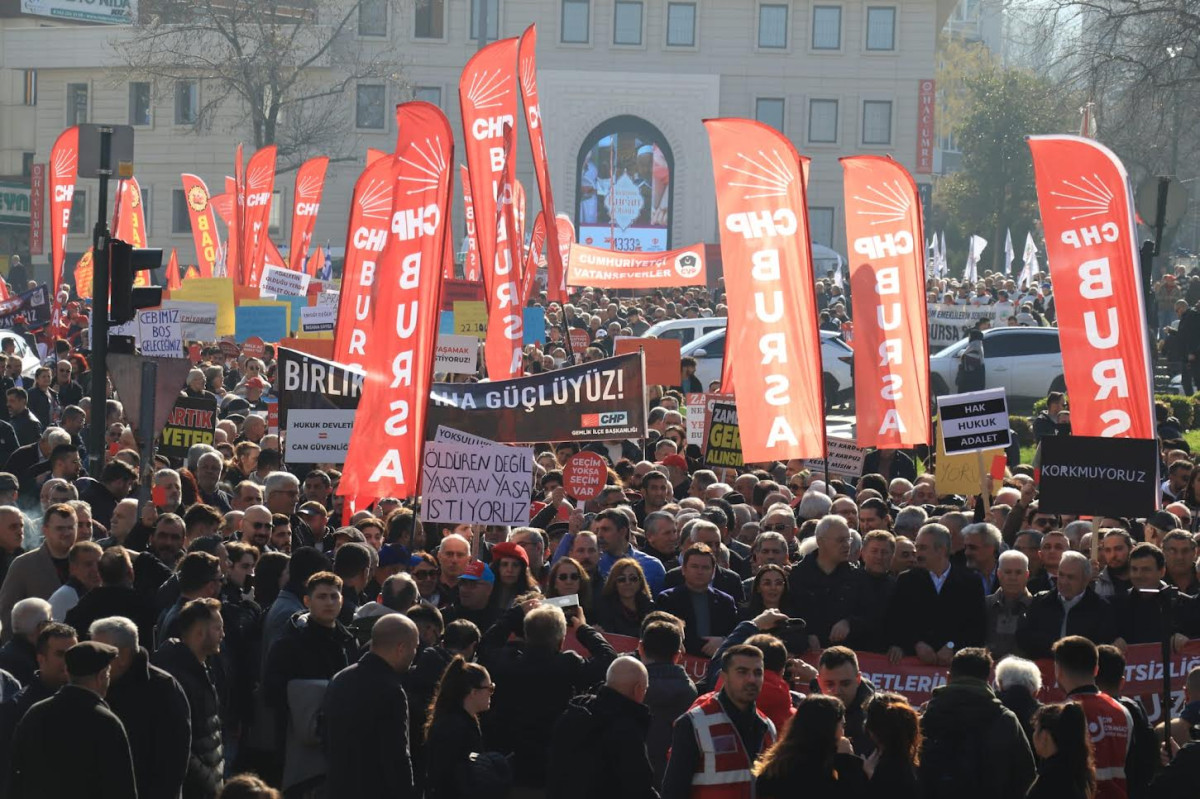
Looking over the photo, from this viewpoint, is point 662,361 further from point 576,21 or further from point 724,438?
point 576,21

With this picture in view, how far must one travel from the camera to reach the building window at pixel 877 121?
65.1 metres

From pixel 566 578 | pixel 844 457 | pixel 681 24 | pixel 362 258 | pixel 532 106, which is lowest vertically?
pixel 566 578

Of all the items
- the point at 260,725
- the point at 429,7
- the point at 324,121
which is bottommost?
the point at 260,725

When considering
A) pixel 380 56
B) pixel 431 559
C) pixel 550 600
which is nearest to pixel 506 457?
pixel 431 559

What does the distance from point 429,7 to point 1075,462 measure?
56.4 m

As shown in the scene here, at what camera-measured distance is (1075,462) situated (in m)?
11.0

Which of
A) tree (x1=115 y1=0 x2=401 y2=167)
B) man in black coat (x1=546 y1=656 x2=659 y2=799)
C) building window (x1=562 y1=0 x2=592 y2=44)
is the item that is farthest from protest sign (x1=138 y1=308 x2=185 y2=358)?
building window (x1=562 y1=0 x2=592 y2=44)

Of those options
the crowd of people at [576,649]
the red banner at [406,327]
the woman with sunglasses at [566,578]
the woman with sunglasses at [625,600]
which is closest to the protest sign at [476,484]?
the crowd of people at [576,649]

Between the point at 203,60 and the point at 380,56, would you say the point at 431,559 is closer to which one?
the point at 203,60

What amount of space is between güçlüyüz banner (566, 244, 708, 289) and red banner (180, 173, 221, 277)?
893cm

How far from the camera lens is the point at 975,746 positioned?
711 centimetres

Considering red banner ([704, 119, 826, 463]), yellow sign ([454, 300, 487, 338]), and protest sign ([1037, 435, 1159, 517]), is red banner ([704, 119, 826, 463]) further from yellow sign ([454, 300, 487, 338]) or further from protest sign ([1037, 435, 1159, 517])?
yellow sign ([454, 300, 487, 338])

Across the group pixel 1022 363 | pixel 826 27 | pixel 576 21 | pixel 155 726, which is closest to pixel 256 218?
pixel 1022 363

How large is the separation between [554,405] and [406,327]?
1.60 meters
